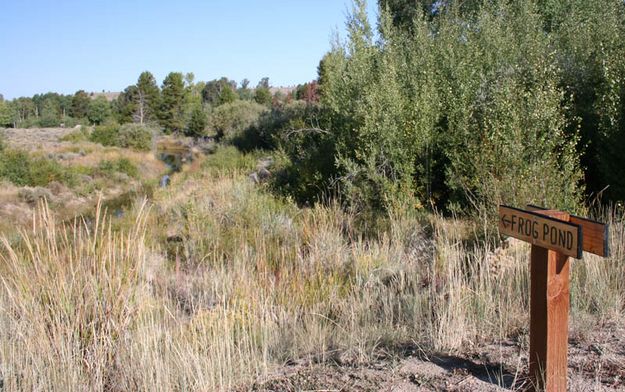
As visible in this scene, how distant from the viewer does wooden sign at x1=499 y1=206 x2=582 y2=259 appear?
10.3 ft

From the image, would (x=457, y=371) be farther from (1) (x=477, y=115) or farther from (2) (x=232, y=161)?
(2) (x=232, y=161)

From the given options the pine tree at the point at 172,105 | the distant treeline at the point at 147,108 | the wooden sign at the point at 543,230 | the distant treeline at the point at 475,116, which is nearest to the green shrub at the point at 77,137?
the distant treeline at the point at 147,108

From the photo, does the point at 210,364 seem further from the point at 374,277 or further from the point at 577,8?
the point at 577,8

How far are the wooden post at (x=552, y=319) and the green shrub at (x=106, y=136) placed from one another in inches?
1982

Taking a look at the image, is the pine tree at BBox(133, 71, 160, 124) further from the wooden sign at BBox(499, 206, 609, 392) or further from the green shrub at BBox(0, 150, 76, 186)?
the wooden sign at BBox(499, 206, 609, 392)

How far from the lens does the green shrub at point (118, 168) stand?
3475 cm

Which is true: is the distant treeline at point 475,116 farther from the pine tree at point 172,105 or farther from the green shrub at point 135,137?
the pine tree at point 172,105

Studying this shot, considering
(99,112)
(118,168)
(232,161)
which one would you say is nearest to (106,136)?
(118,168)

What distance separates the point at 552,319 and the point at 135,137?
1987 inches

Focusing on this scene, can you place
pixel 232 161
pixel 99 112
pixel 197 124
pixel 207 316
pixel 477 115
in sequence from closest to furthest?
pixel 207 316, pixel 477 115, pixel 232 161, pixel 197 124, pixel 99 112

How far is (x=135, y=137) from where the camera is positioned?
5094cm

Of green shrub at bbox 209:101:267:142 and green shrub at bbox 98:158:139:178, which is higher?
green shrub at bbox 209:101:267:142

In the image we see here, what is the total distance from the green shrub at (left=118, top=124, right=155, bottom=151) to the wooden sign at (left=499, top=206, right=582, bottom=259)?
156ft

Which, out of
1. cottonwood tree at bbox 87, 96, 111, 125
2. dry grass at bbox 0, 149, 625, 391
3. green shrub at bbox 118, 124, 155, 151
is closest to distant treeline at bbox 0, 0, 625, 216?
dry grass at bbox 0, 149, 625, 391
